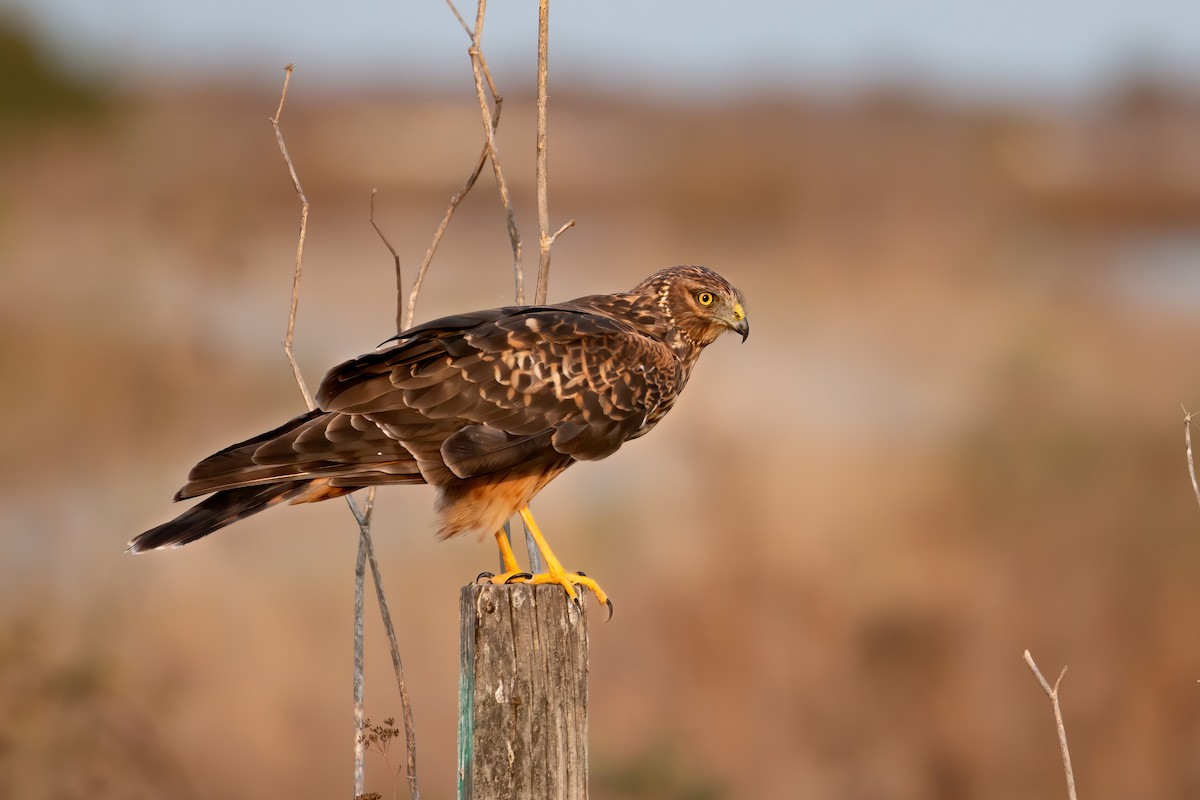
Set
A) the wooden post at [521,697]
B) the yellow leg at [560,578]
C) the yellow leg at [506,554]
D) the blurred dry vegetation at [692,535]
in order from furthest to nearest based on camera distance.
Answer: the blurred dry vegetation at [692,535]
the yellow leg at [506,554]
the yellow leg at [560,578]
the wooden post at [521,697]

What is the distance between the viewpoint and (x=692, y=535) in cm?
1020

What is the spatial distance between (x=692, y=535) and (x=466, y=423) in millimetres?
6424

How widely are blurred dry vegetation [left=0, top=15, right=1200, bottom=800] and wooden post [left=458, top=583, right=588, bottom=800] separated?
110 inches

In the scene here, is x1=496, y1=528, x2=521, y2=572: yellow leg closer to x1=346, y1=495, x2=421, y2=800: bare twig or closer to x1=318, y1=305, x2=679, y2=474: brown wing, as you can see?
x1=318, y1=305, x2=679, y2=474: brown wing

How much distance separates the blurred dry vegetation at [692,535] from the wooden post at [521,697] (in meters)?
2.79

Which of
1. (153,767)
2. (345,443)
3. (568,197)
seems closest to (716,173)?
(568,197)

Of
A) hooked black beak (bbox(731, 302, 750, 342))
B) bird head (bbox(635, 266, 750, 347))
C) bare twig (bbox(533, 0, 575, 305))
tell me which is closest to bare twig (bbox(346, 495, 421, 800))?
bare twig (bbox(533, 0, 575, 305))

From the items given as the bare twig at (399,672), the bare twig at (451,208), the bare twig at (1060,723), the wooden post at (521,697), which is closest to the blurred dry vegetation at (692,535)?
the bare twig at (451,208)

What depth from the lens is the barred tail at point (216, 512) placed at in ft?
11.6

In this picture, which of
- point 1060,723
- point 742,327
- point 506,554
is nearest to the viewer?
point 1060,723

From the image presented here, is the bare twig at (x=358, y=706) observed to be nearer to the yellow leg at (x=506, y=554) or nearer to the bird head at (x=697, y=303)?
the yellow leg at (x=506, y=554)

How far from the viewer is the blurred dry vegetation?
7.55m

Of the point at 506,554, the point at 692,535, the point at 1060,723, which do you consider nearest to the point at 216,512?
the point at 506,554

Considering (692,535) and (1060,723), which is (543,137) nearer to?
(1060,723)
